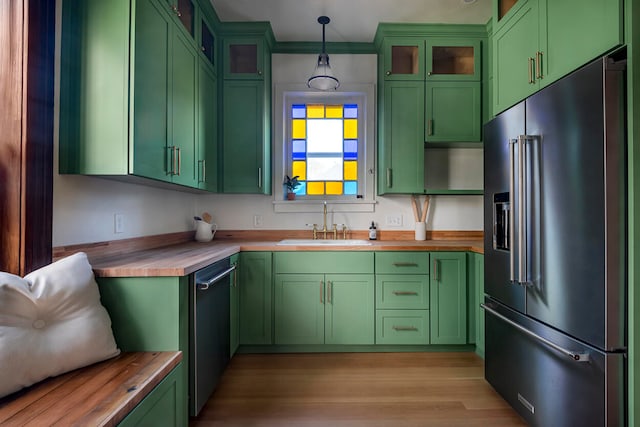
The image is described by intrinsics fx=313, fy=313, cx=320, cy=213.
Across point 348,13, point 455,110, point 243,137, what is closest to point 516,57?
point 455,110

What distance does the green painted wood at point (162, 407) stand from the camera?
3.38ft

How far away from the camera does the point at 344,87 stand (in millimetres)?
2980

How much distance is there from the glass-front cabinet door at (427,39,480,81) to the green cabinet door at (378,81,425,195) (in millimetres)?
199

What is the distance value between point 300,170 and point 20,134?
6.80 feet

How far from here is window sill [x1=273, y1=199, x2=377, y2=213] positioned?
2.99 metres

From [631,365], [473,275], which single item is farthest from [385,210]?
[631,365]

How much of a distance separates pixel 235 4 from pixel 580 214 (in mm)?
2605

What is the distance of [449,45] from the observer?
2701 millimetres

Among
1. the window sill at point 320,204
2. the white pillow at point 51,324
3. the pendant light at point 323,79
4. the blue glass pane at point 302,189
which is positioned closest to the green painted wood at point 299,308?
the window sill at point 320,204

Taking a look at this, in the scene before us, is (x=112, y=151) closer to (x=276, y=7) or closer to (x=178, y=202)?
(x=178, y=202)

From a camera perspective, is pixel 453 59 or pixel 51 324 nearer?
pixel 51 324

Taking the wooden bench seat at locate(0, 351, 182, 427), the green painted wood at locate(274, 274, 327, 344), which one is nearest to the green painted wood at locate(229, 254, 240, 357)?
the green painted wood at locate(274, 274, 327, 344)

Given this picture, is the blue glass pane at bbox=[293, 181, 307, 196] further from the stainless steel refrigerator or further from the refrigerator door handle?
the refrigerator door handle

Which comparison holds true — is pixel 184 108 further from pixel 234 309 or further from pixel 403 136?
pixel 403 136
